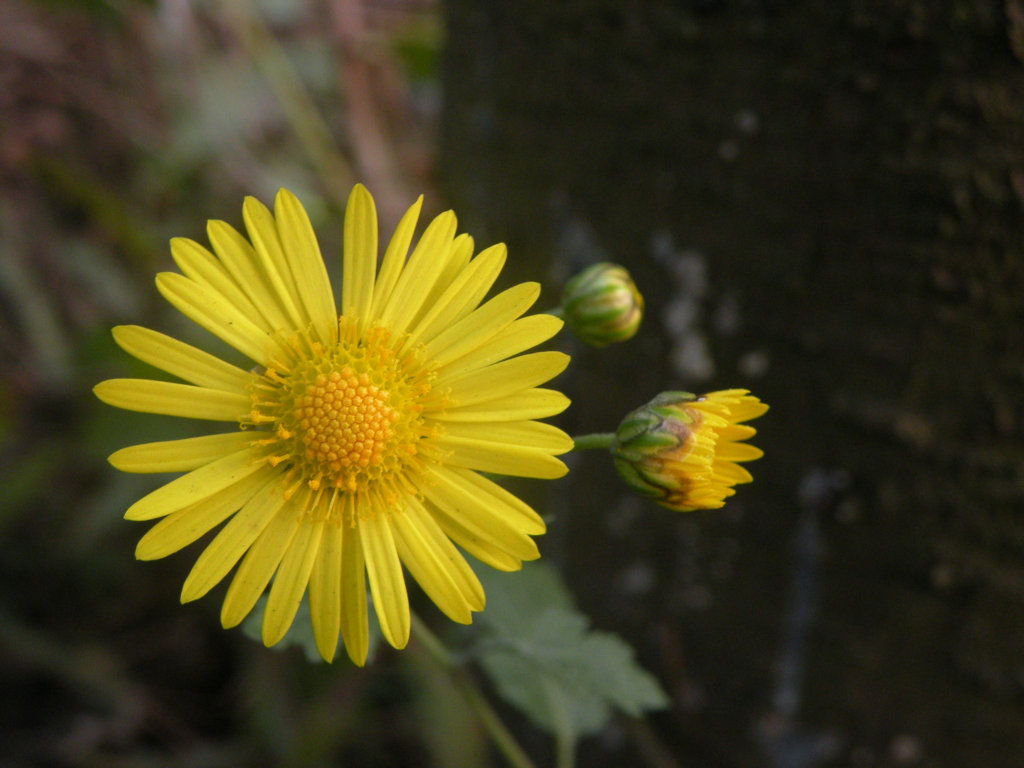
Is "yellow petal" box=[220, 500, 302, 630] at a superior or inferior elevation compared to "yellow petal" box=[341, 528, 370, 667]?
superior

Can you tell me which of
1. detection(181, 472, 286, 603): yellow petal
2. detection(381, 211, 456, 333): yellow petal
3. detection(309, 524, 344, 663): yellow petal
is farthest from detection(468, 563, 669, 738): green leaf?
detection(381, 211, 456, 333): yellow petal

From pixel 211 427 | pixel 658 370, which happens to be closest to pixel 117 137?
pixel 211 427

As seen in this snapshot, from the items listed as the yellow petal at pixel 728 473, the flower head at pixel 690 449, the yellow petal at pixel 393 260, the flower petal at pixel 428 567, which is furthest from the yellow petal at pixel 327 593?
the yellow petal at pixel 728 473

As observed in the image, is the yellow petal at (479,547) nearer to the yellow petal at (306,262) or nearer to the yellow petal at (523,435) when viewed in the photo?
the yellow petal at (523,435)

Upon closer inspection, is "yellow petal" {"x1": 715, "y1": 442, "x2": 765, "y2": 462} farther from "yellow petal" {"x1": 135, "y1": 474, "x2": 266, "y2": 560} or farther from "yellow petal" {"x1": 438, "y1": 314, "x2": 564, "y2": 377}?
"yellow petal" {"x1": 135, "y1": 474, "x2": 266, "y2": 560}

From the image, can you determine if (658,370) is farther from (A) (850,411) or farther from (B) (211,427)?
(B) (211,427)

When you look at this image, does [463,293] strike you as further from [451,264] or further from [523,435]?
[523,435]

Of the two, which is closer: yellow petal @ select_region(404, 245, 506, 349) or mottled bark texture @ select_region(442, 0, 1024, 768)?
yellow petal @ select_region(404, 245, 506, 349)
